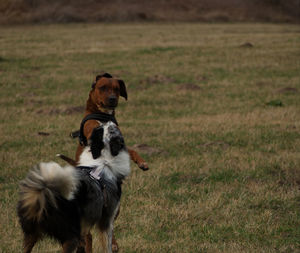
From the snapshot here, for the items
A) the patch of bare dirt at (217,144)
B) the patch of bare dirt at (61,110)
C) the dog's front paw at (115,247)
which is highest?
the dog's front paw at (115,247)

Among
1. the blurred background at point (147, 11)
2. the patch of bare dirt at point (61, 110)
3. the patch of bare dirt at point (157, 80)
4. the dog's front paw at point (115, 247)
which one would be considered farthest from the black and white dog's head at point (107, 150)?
the blurred background at point (147, 11)

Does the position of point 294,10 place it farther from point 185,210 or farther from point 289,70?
point 185,210

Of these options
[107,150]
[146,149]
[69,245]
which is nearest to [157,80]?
[146,149]

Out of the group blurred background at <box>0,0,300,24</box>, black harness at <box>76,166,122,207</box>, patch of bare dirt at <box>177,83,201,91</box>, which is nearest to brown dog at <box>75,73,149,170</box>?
black harness at <box>76,166,122,207</box>

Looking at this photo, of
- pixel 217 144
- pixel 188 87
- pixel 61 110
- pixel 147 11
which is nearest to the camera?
pixel 217 144

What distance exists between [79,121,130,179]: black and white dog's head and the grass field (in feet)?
4.83

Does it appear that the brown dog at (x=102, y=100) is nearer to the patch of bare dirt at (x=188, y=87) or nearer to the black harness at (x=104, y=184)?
the black harness at (x=104, y=184)

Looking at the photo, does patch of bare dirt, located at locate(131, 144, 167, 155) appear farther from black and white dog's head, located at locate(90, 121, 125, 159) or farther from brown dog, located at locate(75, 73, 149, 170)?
black and white dog's head, located at locate(90, 121, 125, 159)

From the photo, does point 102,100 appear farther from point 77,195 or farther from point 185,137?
point 185,137

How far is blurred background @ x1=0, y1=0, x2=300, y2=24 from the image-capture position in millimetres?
65125

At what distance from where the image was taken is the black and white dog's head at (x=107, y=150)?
4793 mm

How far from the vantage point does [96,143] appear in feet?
15.8

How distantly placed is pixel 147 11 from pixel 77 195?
2619 inches

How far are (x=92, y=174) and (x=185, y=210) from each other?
107 inches
